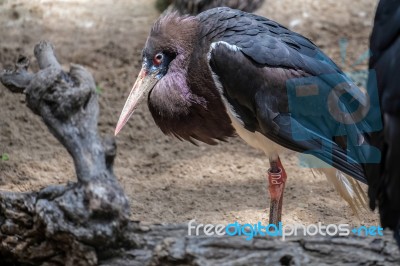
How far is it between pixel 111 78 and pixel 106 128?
2.50 feet

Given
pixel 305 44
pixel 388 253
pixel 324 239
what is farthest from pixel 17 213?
pixel 305 44

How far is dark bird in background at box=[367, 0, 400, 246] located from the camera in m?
2.80

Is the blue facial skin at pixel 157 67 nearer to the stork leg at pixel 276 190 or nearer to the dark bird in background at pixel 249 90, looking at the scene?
the dark bird in background at pixel 249 90

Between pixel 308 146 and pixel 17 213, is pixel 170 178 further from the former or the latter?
pixel 17 213

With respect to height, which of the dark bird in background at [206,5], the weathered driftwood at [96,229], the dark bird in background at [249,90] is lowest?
the weathered driftwood at [96,229]

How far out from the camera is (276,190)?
466 centimetres

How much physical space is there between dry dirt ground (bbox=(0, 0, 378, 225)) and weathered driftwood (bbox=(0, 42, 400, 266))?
1433 millimetres

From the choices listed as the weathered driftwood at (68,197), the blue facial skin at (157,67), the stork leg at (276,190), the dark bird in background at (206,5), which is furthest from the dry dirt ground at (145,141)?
the weathered driftwood at (68,197)

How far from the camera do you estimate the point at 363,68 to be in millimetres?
6773

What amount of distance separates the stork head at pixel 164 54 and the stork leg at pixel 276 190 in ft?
2.66

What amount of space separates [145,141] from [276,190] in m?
1.56

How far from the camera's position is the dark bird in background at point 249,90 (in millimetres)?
4398

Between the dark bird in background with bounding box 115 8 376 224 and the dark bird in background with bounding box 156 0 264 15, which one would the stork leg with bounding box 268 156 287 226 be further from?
the dark bird in background with bounding box 156 0 264 15

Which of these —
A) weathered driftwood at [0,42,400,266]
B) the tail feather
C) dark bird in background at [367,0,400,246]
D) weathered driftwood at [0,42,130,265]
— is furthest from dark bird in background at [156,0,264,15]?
dark bird in background at [367,0,400,246]
